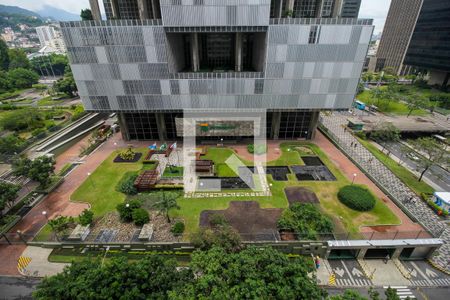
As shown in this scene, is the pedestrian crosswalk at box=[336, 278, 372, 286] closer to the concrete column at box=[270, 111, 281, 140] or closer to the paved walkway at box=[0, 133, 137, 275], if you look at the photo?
the concrete column at box=[270, 111, 281, 140]

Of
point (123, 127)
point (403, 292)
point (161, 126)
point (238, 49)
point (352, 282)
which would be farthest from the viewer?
point (123, 127)

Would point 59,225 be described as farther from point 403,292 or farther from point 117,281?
point 403,292

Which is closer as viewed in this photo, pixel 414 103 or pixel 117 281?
pixel 117 281

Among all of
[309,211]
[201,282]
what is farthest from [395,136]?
[201,282]

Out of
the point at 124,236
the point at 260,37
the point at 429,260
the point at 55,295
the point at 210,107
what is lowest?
the point at 429,260

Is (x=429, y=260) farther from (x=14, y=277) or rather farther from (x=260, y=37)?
(x=14, y=277)

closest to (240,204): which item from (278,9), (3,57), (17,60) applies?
(278,9)

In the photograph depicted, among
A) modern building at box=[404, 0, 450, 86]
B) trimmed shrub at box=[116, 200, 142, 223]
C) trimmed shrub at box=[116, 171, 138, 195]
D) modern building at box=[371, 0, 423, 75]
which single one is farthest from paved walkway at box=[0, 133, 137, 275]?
modern building at box=[371, 0, 423, 75]
